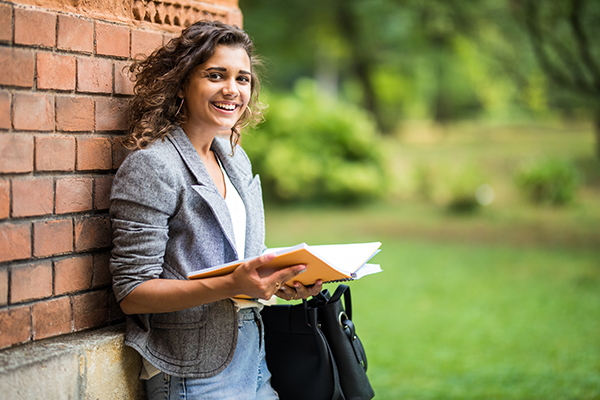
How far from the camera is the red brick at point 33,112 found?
1.64m

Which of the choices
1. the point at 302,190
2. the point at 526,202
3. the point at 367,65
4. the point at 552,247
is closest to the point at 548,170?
the point at 526,202

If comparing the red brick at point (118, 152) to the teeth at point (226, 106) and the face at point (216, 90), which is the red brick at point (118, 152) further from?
the teeth at point (226, 106)

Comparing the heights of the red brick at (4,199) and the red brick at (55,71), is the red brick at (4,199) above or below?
below

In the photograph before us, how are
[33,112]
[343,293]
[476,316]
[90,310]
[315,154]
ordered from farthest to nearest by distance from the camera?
[315,154]
[476,316]
[343,293]
[90,310]
[33,112]

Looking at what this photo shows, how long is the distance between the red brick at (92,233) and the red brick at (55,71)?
1.37ft

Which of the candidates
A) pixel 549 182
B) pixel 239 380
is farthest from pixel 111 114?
pixel 549 182

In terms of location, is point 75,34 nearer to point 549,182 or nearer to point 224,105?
point 224,105

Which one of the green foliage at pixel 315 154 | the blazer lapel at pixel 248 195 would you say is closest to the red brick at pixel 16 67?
the blazer lapel at pixel 248 195

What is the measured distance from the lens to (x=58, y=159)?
176 centimetres

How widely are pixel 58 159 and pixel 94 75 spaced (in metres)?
0.30

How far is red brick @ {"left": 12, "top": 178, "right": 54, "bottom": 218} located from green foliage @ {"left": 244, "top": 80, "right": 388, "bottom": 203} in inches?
401

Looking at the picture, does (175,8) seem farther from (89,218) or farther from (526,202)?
(526,202)

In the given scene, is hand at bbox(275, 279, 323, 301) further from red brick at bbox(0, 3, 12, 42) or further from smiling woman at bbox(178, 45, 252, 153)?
red brick at bbox(0, 3, 12, 42)

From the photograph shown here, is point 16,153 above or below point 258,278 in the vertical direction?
above
